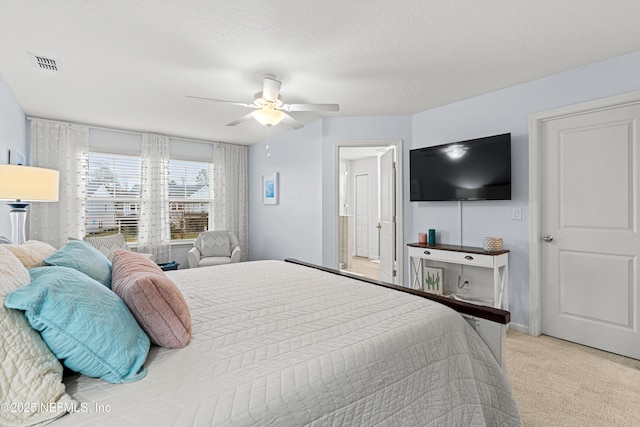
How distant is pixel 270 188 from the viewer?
17.8ft

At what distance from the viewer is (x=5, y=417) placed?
0.73 meters

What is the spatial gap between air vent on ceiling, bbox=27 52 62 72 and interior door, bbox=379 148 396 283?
3.70m

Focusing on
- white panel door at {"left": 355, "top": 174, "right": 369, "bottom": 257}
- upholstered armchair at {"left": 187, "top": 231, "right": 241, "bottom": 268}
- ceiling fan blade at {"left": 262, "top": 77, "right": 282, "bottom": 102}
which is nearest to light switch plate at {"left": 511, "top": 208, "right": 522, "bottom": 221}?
ceiling fan blade at {"left": 262, "top": 77, "right": 282, "bottom": 102}

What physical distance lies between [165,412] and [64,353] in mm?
364

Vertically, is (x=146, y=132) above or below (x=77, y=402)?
above

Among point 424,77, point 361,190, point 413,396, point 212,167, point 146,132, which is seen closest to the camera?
point 413,396

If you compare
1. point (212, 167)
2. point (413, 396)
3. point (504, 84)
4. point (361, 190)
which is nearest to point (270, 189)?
point (212, 167)

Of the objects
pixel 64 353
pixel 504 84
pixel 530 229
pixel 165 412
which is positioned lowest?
pixel 165 412

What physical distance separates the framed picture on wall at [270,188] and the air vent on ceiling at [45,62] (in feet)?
9.99

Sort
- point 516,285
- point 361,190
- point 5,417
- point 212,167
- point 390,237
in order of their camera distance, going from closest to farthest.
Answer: point 5,417 < point 516,285 < point 390,237 < point 212,167 < point 361,190

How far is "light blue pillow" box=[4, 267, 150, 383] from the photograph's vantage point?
874 millimetres

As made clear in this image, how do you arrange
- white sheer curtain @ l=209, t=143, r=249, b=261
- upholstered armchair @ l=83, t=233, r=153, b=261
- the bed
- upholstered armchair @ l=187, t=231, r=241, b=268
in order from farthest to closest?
A: white sheer curtain @ l=209, t=143, r=249, b=261 < upholstered armchair @ l=187, t=231, r=241, b=268 < upholstered armchair @ l=83, t=233, r=153, b=261 < the bed

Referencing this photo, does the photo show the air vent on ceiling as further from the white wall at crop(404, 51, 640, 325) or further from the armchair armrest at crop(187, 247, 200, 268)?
the white wall at crop(404, 51, 640, 325)

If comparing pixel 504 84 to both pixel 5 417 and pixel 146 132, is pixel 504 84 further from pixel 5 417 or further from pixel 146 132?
pixel 146 132
